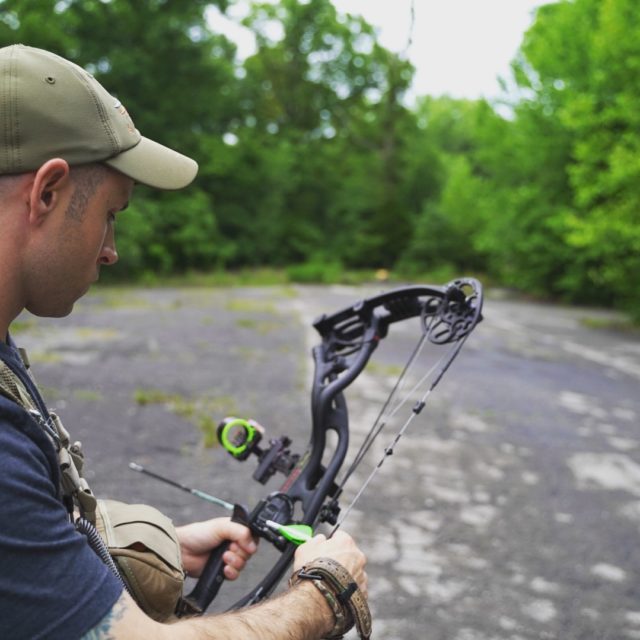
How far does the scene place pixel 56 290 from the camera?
1.44 metres

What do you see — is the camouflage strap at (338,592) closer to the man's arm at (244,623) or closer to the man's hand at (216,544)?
the man's arm at (244,623)

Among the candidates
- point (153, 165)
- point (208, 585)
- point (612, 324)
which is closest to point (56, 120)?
point (153, 165)

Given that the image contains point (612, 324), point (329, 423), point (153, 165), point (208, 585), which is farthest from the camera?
point (612, 324)

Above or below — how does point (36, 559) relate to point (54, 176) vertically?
below

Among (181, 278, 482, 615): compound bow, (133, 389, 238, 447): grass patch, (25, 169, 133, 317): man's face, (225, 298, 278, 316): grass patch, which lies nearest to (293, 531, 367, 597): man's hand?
(181, 278, 482, 615): compound bow

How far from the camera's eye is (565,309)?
22.0 m

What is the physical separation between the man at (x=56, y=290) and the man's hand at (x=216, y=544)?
518mm

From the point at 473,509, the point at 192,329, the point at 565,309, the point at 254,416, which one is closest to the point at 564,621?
the point at 473,509

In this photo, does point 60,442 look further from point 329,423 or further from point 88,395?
point 88,395

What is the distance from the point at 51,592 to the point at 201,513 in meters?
3.39

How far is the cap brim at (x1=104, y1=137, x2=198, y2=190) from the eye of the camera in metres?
1.49

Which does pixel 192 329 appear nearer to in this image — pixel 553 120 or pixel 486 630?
pixel 486 630

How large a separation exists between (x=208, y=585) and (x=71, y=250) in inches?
46.3

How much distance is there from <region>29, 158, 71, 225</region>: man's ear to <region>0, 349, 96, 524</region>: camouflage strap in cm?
29
